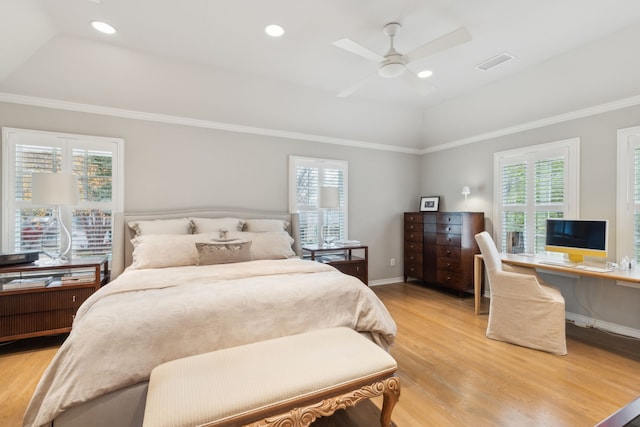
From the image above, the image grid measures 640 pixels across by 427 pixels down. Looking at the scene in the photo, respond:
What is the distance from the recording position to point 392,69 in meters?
2.57

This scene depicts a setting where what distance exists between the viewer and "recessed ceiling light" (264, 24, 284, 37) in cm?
261

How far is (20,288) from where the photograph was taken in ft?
8.64

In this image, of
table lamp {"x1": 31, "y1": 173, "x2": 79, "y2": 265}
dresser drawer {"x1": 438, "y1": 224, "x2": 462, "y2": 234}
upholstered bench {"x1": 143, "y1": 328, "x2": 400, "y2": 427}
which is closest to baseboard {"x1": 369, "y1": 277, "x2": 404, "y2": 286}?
dresser drawer {"x1": 438, "y1": 224, "x2": 462, "y2": 234}

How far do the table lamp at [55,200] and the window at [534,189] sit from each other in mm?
5251

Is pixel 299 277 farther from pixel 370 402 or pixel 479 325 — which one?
pixel 479 325

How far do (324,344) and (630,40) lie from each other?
3.74m

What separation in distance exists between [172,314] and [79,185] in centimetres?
260

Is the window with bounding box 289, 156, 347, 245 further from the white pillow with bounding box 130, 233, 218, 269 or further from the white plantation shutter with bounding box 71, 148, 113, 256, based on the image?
the white plantation shutter with bounding box 71, 148, 113, 256

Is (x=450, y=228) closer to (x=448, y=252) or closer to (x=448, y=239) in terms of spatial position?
(x=448, y=239)

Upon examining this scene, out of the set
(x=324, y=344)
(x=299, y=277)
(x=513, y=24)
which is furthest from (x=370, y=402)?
(x=513, y=24)

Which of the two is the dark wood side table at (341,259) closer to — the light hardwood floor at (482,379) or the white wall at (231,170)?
the white wall at (231,170)

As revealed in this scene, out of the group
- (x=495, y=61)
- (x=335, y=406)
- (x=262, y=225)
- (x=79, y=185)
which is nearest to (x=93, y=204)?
(x=79, y=185)

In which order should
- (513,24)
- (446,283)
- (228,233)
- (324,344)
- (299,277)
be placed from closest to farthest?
(324,344), (299,277), (513,24), (228,233), (446,283)

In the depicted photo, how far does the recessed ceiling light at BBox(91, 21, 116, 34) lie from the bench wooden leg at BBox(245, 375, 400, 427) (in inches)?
127
